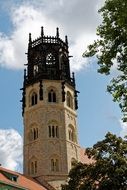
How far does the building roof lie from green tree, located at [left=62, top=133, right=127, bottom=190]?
12055 millimetres

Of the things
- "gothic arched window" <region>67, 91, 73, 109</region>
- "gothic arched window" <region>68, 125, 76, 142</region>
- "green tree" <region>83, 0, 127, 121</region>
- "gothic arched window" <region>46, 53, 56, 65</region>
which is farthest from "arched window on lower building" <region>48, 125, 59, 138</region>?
"green tree" <region>83, 0, 127, 121</region>

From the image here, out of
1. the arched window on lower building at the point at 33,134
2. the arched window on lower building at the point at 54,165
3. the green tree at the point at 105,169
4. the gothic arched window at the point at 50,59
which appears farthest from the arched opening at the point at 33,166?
the green tree at the point at 105,169

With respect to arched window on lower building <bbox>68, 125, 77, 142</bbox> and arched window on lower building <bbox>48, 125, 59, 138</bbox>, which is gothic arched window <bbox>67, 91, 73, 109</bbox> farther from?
arched window on lower building <bbox>48, 125, 59, 138</bbox>

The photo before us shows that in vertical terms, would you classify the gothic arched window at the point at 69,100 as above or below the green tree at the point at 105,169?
above

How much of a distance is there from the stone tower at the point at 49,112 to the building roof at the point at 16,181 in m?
4.02

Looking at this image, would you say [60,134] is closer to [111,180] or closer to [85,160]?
[85,160]

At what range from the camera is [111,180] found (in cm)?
3525

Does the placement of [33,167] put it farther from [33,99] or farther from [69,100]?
[69,100]

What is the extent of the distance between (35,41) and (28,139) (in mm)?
16498

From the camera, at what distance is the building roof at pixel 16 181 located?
161 ft

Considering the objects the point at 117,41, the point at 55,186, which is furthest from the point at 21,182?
the point at 117,41

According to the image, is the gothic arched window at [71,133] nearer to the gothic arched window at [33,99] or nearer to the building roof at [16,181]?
the gothic arched window at [33,99]

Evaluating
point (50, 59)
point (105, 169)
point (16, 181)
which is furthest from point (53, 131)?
point (105, 169)

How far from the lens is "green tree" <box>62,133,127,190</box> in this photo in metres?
35.3
